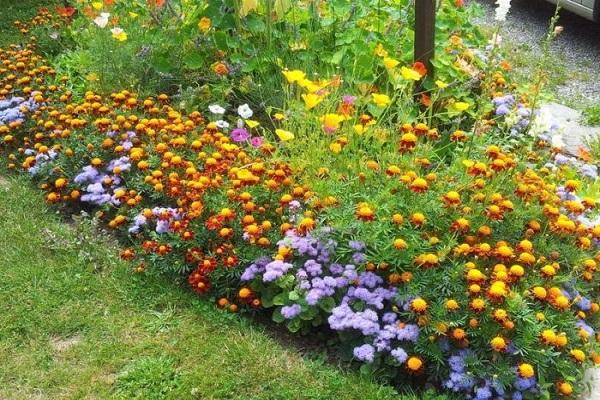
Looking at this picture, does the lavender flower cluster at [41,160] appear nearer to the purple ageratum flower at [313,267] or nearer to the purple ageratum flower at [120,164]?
the purple ageratum flower at [120,164]

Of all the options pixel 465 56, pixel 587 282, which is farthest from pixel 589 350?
pixel 465 56

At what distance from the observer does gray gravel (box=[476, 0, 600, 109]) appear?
5.40 meters

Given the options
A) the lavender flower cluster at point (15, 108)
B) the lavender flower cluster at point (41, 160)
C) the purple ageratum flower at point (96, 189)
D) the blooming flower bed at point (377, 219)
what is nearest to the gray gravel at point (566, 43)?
the blooming flower bed at point (377, 219)

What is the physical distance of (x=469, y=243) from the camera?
2.88 m

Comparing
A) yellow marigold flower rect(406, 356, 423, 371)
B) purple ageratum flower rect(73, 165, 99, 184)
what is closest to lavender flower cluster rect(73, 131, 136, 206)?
purple ageratum flower rect(73, 165, 99, 184)

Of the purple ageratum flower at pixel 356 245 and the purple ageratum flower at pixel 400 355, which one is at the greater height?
the purple ageratum flower at pixel 356 245

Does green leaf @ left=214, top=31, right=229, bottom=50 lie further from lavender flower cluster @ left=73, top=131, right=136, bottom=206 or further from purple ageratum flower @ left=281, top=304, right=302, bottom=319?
purple ageratum flower @ left=281, top=304, right=302, bottom=319

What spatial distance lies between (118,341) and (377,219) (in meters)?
1.23

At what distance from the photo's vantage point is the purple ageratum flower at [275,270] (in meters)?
2.87

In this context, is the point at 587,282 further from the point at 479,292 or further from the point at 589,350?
the point at 479,292

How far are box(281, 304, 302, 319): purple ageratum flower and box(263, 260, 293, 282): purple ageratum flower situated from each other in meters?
0.13

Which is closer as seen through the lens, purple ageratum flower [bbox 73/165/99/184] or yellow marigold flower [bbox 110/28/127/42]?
purple ageratum flower [bbox 73/165/99/184]

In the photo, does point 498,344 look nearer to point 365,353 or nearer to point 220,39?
point 365,353

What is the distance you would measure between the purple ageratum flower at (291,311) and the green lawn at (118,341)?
0.58 feet
